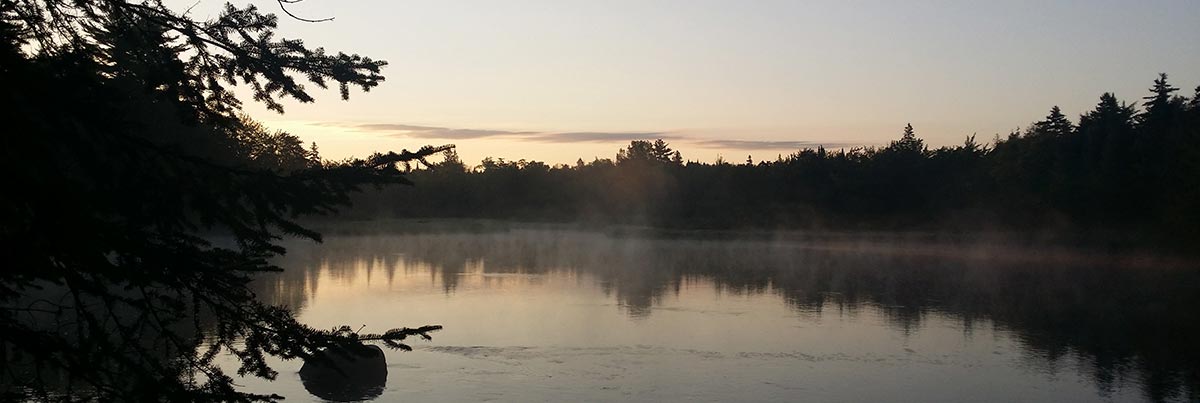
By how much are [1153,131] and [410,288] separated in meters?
39.8

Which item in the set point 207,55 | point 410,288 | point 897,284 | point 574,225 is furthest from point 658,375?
point 574,225

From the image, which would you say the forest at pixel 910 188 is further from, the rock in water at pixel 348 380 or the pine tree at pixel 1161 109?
the rock in water at pixel 348 380

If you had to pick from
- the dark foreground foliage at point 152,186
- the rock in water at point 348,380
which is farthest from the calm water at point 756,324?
the dark foreground foliage at point 152,186

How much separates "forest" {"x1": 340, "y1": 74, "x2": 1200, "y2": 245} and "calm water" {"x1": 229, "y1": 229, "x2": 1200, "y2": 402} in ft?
27.5

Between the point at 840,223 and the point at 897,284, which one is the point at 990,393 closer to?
the point at 897,284

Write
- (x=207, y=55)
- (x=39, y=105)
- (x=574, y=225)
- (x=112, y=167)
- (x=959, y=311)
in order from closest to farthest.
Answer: (x=39, y=105) < (x=112, y=167) < (x=207, y=55) < (x=959, y=311) < (x=574, y=225)

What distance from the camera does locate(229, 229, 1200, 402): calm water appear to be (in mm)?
15000

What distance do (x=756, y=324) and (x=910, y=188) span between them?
166 ft

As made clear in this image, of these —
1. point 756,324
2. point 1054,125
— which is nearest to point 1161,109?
point 1054,125

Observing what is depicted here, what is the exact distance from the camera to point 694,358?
17.1m

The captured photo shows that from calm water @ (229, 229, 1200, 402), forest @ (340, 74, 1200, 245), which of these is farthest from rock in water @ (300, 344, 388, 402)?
forest @ (340, 74, 1200, 245)

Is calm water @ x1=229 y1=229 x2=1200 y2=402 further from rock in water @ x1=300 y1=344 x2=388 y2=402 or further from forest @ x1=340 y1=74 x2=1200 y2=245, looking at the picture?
forest @ x1=340 y1=74 x2=1200 y2=245

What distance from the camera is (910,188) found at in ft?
227

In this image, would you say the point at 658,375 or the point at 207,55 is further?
the point at 658,375
